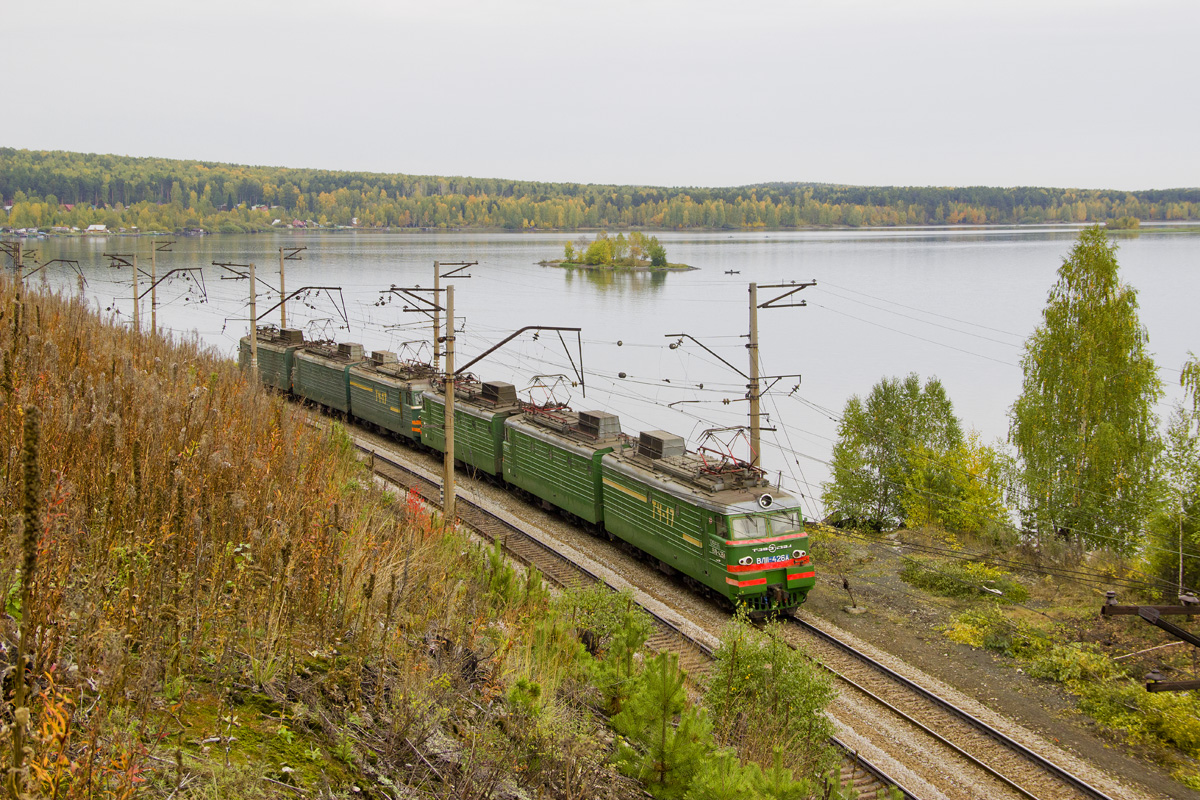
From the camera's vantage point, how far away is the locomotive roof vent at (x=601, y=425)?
2311cm

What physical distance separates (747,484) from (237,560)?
45.7 ft

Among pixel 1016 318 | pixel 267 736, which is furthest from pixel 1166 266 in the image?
pixel 267 736

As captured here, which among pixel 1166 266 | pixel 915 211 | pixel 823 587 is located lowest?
pixel 823 587

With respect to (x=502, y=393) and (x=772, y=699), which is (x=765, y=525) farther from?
(x=502, y=393)

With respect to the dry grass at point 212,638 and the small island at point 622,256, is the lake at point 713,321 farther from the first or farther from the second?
the dry grass at point 212,638

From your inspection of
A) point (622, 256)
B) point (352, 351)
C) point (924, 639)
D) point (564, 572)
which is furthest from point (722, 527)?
point (622, 256)

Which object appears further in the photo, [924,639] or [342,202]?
[342,202]

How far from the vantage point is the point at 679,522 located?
63.4 ft

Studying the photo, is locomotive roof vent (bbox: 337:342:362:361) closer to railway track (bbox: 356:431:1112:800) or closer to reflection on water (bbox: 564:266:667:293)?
railway track (bbox: 356:431:1112:800)

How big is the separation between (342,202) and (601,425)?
142 metres

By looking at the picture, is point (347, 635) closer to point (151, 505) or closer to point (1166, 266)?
point (151, 505)

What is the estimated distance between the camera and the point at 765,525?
59.9 feet

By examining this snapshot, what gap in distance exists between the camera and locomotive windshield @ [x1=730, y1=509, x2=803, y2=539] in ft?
58.9

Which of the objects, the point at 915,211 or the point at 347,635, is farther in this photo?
the point at 915,211
